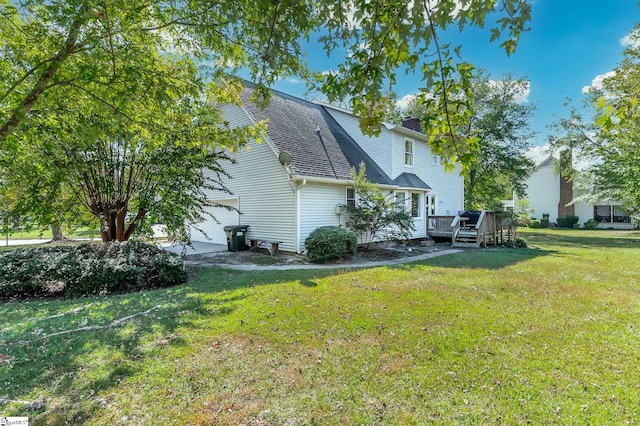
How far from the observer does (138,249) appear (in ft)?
25.9

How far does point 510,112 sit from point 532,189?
15358 millimetres

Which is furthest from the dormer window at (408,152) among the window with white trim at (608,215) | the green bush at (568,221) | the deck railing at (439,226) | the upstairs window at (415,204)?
→ the window with white trim at (608,215)

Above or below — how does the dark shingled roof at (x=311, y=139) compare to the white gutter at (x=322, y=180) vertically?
above

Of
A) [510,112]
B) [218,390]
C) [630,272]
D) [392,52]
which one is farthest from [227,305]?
[510,112]

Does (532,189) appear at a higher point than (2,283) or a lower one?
higher

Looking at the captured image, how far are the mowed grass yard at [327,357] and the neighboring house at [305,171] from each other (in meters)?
5.54

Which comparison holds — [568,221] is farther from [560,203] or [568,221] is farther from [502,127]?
[502,127]

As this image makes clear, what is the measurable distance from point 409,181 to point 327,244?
760 cm

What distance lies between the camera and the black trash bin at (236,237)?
506 inches

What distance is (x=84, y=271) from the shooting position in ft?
22.2

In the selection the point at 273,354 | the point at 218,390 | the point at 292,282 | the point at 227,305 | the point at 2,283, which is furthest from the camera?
the point at 292,282

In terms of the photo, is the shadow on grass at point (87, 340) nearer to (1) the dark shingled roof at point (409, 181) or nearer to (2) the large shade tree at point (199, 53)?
(2) the large shade tree at point (199, 53)

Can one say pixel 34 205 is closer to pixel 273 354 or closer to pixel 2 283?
pixel 2 283

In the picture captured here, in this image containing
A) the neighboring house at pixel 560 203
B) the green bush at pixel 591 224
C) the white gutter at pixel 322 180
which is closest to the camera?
the white gutter at pixel 322 180
